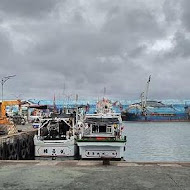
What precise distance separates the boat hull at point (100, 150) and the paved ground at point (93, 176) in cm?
1150

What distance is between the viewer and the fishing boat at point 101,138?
27516mm

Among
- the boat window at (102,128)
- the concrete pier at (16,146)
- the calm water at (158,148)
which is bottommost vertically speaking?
the calm water at (158,148)

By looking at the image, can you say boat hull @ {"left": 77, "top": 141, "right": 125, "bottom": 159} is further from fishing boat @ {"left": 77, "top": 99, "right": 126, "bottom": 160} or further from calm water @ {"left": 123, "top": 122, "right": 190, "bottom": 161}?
calm water @ {"left": 123, "top": 122, "right": 190, "bottom": 161}

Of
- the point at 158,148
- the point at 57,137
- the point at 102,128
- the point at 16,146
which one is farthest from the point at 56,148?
the point at 158,148

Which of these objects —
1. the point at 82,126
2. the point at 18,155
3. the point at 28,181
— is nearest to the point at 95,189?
the point at 28,181

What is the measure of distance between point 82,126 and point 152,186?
2000cm

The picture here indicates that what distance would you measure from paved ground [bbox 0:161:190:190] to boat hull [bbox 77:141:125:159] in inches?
453

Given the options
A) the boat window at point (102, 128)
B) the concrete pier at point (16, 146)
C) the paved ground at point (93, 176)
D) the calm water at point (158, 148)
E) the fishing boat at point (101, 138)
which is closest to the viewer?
the paved ground at point (93, 176)

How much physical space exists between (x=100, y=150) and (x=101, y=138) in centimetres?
93

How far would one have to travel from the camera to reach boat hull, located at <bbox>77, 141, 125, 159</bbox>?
27.5 m

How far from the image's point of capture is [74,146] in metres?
29.1

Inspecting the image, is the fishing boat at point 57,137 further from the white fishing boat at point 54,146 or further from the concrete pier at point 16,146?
the concrete pier at point 16,146

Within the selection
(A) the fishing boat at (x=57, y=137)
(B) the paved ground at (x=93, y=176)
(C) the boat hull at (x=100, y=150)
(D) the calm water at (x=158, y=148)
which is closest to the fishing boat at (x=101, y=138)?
(C) the boat hull at (x=100, y=150)

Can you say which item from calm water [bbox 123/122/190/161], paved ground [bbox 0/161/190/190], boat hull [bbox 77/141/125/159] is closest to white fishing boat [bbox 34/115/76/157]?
boat hull [bbox 77/141/125/159]
